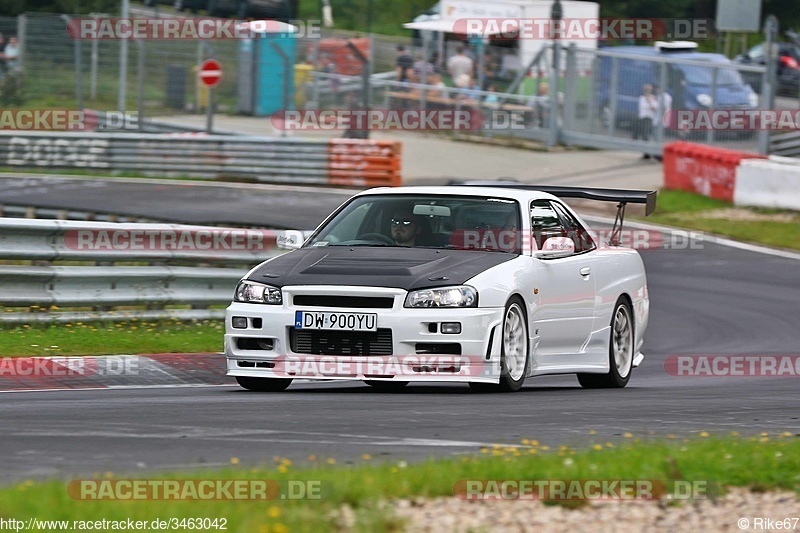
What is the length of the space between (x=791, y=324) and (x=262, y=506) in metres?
11.7

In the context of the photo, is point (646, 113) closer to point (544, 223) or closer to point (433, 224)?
point (544, 223)

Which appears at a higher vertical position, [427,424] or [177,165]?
[427,424]

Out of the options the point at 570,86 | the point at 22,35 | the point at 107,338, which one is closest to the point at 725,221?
the point at 570,86

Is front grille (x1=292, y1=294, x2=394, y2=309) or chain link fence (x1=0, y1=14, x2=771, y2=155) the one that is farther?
chain link fence (x1=0, y1=14, x2=771, y2=155)

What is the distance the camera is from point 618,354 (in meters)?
11.0

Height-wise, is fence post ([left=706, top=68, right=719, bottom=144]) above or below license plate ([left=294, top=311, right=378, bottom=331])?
below

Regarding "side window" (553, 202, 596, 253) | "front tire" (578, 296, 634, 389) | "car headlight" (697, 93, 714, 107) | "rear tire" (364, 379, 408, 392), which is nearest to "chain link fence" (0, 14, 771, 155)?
"car headlight" (697, 93, 714, 107)

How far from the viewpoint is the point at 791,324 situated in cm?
1578

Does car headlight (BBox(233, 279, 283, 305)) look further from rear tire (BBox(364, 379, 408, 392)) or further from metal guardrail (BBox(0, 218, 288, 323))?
metal guardrail (BBox(0, 218, 288, 323))

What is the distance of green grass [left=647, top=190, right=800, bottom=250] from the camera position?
2220 cm

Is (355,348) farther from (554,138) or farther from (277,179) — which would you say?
(554,138)

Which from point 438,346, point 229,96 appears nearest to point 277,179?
point 229,96

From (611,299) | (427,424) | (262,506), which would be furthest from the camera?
(611,299)

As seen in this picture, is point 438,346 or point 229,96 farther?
point 229,96
